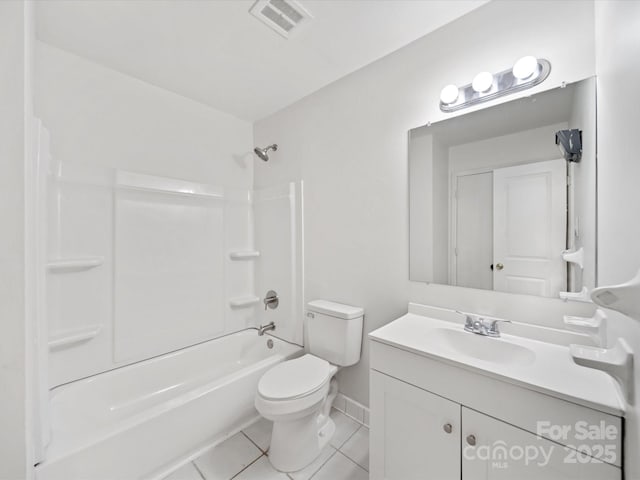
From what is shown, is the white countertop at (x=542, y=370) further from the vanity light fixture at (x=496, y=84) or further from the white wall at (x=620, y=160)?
the vanity light fixture at (x=496, y=84)

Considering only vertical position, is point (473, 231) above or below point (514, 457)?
above

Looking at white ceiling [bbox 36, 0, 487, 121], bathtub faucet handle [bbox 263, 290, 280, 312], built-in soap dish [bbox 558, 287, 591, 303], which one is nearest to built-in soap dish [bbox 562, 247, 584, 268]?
built-in soap dish [bbox 558, 287, 591, 303]

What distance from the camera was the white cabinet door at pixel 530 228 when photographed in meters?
1.13

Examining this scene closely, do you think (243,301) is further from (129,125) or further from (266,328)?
(129,125)

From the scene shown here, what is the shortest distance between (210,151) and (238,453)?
7.29ft

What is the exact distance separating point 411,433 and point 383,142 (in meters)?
1.55

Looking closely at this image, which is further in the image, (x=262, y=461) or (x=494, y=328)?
(x=262, y=461)

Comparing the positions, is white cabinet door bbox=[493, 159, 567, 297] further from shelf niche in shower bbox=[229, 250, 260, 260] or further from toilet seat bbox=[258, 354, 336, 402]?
shelf niche in shower bbox=[229, 250, 260, 260]

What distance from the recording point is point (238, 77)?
6.13 feet

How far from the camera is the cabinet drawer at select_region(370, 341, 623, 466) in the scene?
2.41ft

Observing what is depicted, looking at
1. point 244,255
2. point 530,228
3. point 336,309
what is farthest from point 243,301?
point 530,228

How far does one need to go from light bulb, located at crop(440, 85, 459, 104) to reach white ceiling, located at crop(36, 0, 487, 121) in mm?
375

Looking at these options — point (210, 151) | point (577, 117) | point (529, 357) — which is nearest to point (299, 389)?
point (529, 357)

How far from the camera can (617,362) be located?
68 cm
